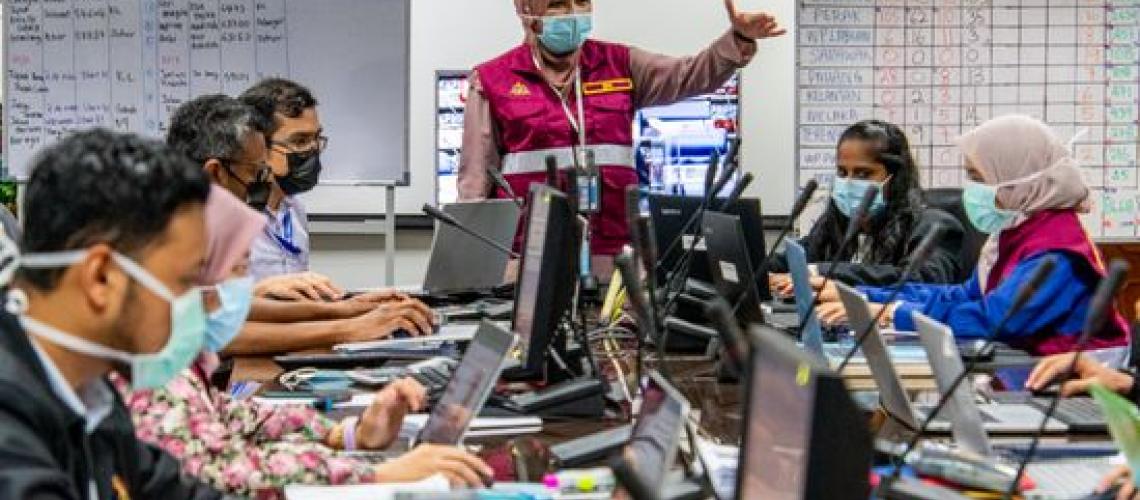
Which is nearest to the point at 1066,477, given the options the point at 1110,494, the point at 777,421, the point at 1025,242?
the point at 1110,494

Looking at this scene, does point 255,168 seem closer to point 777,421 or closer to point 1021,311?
point 1021,311

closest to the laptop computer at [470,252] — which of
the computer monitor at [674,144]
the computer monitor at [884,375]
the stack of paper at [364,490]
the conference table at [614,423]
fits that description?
the conference table at [614,423]

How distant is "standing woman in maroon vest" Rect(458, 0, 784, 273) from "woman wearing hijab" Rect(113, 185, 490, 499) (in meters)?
2.09

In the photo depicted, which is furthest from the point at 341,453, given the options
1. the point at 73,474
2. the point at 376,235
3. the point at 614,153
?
the point at 376,235

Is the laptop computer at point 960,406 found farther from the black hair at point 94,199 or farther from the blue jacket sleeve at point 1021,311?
the black hair at point 94,199

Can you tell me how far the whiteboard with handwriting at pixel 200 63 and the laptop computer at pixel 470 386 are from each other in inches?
122

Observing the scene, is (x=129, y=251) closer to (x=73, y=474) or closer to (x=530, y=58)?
(x=73, y=474)

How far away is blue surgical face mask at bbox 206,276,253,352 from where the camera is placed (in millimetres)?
1462

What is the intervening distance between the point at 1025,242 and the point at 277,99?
174 cm

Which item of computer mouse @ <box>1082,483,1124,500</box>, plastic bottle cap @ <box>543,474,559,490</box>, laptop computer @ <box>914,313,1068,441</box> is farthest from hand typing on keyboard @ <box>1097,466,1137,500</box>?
plastic bottle cap @ <box>543,474,559,490</box>

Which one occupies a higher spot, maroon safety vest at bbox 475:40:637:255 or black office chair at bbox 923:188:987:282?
maroon safety vest at bbox 475:40:637:255

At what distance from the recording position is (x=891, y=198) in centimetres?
377

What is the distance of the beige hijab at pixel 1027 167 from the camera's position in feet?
9.20

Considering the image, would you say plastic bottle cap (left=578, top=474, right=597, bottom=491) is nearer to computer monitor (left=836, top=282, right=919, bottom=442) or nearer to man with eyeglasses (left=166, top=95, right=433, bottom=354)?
computer monitor (left=836, top=282, right=919, bottom=442)
